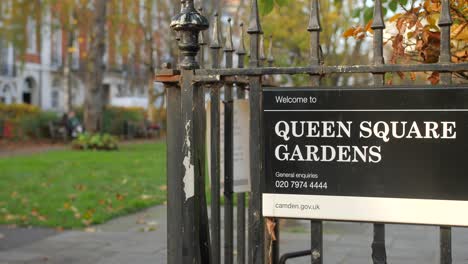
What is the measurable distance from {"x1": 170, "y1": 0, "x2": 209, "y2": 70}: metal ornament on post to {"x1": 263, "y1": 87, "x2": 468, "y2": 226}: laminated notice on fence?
489 millimetres

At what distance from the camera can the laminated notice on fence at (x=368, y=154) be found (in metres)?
2.93

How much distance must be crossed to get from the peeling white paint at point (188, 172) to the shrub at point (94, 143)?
1954 cm

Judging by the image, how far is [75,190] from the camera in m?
11.3

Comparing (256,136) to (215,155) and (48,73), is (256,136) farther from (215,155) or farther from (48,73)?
(48,73)

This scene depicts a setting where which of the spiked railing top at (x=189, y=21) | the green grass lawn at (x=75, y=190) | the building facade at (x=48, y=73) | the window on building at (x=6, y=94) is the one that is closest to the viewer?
the spiked railing top at (x=189, y=21)

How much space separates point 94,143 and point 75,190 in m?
11.4

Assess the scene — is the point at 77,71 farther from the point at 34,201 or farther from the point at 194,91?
the point at 194,91

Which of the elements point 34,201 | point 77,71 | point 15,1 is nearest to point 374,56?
point 34,201

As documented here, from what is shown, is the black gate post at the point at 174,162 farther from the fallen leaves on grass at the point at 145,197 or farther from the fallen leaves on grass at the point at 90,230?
the fallen leaves on grass at the point at 145,197

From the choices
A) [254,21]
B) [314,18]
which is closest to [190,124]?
[254,21]

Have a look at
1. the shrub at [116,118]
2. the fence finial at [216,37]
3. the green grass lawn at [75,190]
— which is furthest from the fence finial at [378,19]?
the shrub at [116,118]

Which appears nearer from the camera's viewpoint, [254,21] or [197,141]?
[254,21]

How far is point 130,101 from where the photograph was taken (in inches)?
1773

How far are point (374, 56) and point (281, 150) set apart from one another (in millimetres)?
642
